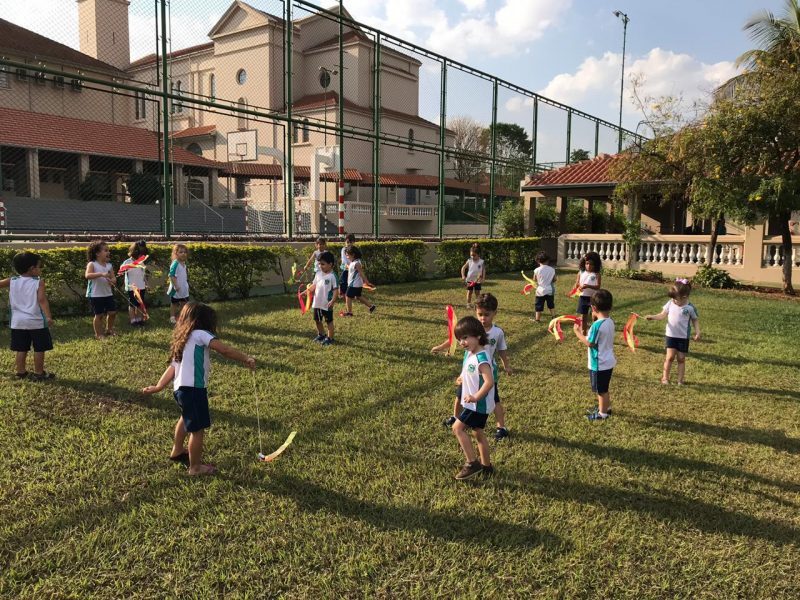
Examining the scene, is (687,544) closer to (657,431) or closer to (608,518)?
(608,518)

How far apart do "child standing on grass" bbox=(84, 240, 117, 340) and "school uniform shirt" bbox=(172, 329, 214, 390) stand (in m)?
4.41

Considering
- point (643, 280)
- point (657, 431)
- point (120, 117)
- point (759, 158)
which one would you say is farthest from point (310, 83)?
point (657, 431)

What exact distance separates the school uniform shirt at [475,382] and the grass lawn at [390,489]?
520 mm

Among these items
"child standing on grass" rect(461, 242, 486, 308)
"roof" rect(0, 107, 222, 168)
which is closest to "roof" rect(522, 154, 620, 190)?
"child standing on grass" rect(461, 242, 486, 308)

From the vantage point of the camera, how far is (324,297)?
7.75m

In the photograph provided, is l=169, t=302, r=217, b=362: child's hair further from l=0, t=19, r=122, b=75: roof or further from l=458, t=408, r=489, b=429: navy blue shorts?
l=0, t=19, r=122, b=75: roof

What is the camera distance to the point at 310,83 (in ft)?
119

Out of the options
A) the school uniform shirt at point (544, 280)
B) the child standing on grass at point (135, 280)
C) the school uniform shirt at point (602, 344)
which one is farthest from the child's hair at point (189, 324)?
the school uniform shirt at point (544, 280)

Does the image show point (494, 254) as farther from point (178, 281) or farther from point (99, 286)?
point (99, 286)

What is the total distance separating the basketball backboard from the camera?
78.0ft

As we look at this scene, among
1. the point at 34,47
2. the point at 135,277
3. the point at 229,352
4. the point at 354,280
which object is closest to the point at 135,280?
the point at 135,277

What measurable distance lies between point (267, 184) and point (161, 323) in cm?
2607

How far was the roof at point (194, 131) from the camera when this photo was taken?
31828mm

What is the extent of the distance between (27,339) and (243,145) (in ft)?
66.1
